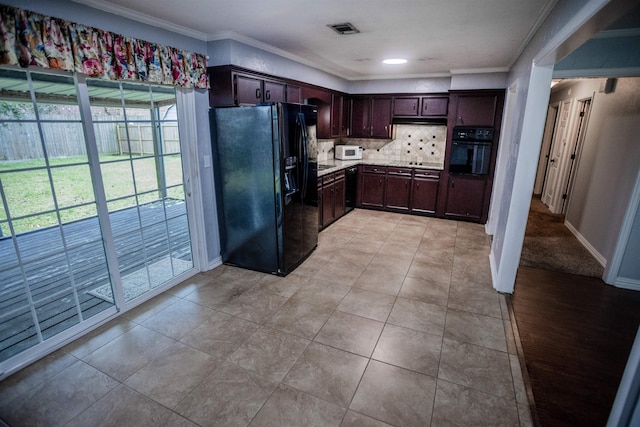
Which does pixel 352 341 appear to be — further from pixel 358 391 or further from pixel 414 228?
pixel 414 228

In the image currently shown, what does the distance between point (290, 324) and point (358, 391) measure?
847mm

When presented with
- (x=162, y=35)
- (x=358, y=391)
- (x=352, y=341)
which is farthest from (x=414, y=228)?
(x=162, y=35)

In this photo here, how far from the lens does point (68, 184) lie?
8.43 feet

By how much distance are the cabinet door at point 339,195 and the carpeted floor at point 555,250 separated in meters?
2.71

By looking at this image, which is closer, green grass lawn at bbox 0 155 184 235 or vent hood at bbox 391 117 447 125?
green grass lawn at bbox 0 155 184 235

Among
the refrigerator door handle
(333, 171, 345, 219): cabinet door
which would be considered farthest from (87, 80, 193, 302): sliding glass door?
(333, 171, 345, 219): cabinet door

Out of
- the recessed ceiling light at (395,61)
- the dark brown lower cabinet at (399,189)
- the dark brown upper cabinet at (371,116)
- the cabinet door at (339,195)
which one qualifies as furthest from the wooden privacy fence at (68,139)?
the dark brown upper cabinet at (371,116)

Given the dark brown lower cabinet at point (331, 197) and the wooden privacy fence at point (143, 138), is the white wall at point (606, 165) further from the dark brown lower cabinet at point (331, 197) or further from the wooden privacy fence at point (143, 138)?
the wooden privacy fence at point (143, 138)

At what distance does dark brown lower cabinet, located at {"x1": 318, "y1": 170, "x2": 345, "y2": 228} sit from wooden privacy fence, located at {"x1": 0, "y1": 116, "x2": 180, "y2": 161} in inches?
91.3

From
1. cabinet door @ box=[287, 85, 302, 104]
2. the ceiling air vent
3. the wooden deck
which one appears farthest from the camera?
cabinet door @ box=[287, 85, 302, 104]

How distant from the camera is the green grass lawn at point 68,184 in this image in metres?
2.14

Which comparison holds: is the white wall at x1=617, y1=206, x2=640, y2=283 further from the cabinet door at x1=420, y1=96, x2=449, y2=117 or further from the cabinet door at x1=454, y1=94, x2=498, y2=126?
the cabinet door at x1=420, y1=96, x2=449, y2=117

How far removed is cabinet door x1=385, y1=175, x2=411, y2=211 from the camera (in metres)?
5.69

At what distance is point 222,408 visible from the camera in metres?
1.87
